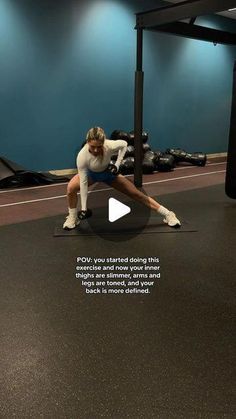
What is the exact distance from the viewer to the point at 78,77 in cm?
592

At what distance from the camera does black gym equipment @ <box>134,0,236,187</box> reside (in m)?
4.05

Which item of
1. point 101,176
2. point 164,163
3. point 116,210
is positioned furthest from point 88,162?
point 164,163

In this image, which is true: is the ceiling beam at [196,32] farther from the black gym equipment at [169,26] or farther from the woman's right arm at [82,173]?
the woman's right arm at [82,173]

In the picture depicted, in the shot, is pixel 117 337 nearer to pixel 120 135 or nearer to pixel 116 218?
pixel 116 218

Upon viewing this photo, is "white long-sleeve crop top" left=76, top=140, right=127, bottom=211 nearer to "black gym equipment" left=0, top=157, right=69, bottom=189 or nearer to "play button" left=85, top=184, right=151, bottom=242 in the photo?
"play button" left=85, top=184, right=151, bottom=242

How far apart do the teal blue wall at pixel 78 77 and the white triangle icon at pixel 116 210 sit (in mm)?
1830

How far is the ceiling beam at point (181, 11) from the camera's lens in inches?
153

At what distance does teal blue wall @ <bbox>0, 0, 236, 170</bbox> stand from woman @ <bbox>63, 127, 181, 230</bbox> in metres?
2.49

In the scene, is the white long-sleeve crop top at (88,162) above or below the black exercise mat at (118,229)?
above

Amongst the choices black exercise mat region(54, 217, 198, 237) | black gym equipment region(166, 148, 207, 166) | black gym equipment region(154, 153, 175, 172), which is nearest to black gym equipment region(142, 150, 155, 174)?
black gym equipment region(154, 153, 175, 172)

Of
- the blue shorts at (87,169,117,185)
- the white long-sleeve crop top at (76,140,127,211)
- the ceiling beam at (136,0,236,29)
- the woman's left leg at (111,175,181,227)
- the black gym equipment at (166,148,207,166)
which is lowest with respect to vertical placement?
the black gym equipment at (166,148,207,166)

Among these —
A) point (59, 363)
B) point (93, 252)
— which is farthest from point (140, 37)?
point (59, 363)

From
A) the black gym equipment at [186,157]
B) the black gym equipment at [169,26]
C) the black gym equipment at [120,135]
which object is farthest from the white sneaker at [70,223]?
the black gym equipment at [186,157]

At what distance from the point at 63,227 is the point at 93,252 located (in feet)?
2.00
